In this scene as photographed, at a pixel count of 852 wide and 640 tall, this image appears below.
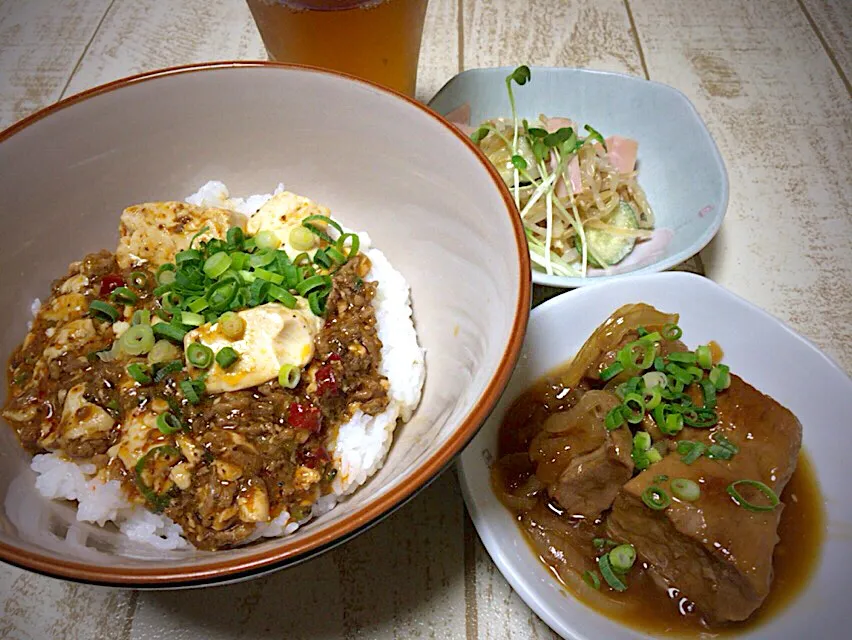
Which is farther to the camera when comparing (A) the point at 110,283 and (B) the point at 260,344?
(A) the point at 110,283

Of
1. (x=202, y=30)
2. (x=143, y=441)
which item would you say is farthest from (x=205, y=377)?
(x=202, y=30)

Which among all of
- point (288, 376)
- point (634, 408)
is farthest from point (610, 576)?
point (288, 376)

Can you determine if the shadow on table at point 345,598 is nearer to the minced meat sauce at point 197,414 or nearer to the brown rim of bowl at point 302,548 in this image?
the minced meat sauce at point 197,414

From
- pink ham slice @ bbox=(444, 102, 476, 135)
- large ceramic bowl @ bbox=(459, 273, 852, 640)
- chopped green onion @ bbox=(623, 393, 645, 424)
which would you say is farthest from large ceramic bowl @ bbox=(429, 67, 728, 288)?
chopped green onion @ bbox=(623, 393, 645, 424)

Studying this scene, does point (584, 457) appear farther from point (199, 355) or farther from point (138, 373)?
point (138, 373)

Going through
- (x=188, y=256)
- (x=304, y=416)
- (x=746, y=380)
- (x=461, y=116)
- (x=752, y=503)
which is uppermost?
(x=188, y=256)

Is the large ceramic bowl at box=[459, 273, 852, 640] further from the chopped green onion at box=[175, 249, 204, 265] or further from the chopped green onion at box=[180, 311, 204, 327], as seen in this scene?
the chopped green onion at box=[175, 249, 204, 265]

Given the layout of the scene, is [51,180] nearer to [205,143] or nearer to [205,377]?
[205,143]
